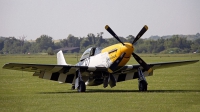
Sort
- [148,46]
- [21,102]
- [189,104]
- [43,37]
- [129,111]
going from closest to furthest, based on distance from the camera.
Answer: [129,111]
[189,104]
[21,102]
[148,46]
[43,37]

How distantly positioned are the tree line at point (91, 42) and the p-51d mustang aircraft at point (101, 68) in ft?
260

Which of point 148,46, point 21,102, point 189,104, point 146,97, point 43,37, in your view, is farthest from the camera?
point 43,37

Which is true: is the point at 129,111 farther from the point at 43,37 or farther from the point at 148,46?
the point at 43,37

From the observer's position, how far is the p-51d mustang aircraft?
21594mm

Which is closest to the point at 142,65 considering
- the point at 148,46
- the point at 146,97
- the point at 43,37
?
the point at 146,97

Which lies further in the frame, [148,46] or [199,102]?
[148,46]

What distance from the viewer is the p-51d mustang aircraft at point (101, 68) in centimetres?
2159

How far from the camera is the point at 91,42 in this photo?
350 ft

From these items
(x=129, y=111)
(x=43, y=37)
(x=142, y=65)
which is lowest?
(x=129, y=111)

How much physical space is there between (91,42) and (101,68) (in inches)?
3334

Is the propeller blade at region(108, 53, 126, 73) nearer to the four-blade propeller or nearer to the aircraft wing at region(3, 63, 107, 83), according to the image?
the aircraft wing at region(3, 63, 107, 83)

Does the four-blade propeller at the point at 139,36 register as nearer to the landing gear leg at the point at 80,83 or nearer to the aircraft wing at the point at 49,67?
the aircraft wing at the point at 49,67

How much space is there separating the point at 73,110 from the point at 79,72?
284 inches

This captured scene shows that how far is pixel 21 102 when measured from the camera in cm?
1792
